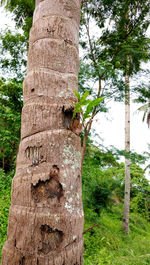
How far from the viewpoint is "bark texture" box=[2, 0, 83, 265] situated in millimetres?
740

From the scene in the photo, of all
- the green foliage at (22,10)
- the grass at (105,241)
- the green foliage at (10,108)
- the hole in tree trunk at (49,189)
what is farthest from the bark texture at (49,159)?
the green foliage at (22,10)

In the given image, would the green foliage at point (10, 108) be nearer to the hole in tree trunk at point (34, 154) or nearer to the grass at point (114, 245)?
the grass at point (114, 245)

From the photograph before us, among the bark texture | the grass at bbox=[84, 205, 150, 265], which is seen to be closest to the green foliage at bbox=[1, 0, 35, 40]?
the bark texture

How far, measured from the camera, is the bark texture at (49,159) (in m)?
0.74

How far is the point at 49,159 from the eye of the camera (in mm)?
838

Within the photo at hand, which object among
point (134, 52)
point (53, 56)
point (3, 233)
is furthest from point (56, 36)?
A: point (134, 52)

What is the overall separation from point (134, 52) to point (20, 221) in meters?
5.71

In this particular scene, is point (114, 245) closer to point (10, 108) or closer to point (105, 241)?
point (105, 241)

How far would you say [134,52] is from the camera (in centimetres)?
523

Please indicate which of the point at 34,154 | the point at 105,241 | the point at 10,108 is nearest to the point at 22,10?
the point at 10,108

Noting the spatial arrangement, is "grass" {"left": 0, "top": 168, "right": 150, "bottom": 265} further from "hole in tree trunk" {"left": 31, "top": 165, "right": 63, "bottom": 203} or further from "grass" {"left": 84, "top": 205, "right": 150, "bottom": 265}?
"hole in tree trunk" {"left": 31, "top": 165, "right": 63, "bottom": 203}

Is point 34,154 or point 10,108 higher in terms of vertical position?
point 10,108

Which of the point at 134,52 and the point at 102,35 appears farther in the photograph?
the point at 102,35

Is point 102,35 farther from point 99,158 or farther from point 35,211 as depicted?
point 35,211
